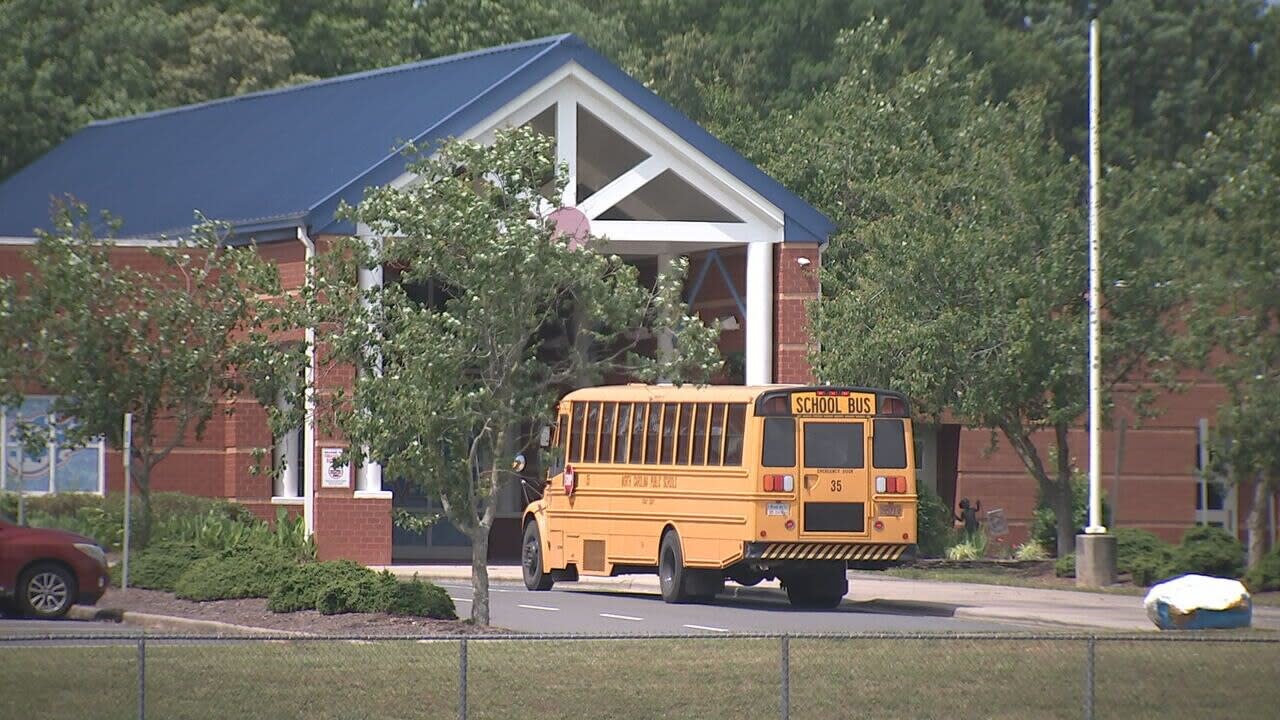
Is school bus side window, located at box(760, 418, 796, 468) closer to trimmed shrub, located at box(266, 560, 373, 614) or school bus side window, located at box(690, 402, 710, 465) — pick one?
school bus side window, located at box(690, 402, 710, 465)

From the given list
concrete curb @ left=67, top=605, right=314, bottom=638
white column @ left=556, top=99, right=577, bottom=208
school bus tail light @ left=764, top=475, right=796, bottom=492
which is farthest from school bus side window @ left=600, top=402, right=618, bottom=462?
concrete curb @ left=67, top=605, right=314, bottom=638

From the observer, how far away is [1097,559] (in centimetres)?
3116

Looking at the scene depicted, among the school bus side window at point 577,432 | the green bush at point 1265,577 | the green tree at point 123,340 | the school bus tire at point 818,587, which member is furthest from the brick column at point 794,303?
the green tree at point 123,340

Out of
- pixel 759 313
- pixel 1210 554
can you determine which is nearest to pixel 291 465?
pixel 759 313

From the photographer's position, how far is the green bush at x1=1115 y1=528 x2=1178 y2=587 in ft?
102

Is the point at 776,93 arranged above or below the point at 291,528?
above

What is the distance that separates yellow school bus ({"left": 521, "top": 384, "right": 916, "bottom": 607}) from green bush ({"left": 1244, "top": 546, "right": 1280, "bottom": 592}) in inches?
186

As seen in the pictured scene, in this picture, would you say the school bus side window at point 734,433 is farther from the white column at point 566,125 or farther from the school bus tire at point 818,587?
the white column at point 566,125

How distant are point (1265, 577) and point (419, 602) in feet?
41.6

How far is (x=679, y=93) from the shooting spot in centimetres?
7056

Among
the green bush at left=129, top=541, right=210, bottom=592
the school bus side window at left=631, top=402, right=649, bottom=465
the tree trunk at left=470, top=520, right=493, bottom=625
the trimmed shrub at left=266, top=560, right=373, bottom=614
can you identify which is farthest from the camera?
the school bus side window at left=631, top=402, right=649, bottom=465

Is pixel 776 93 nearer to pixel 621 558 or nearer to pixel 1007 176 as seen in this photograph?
pixel 1007 176

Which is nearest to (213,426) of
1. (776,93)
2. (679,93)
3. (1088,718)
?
(1088,718)

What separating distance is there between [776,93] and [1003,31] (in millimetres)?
8834
